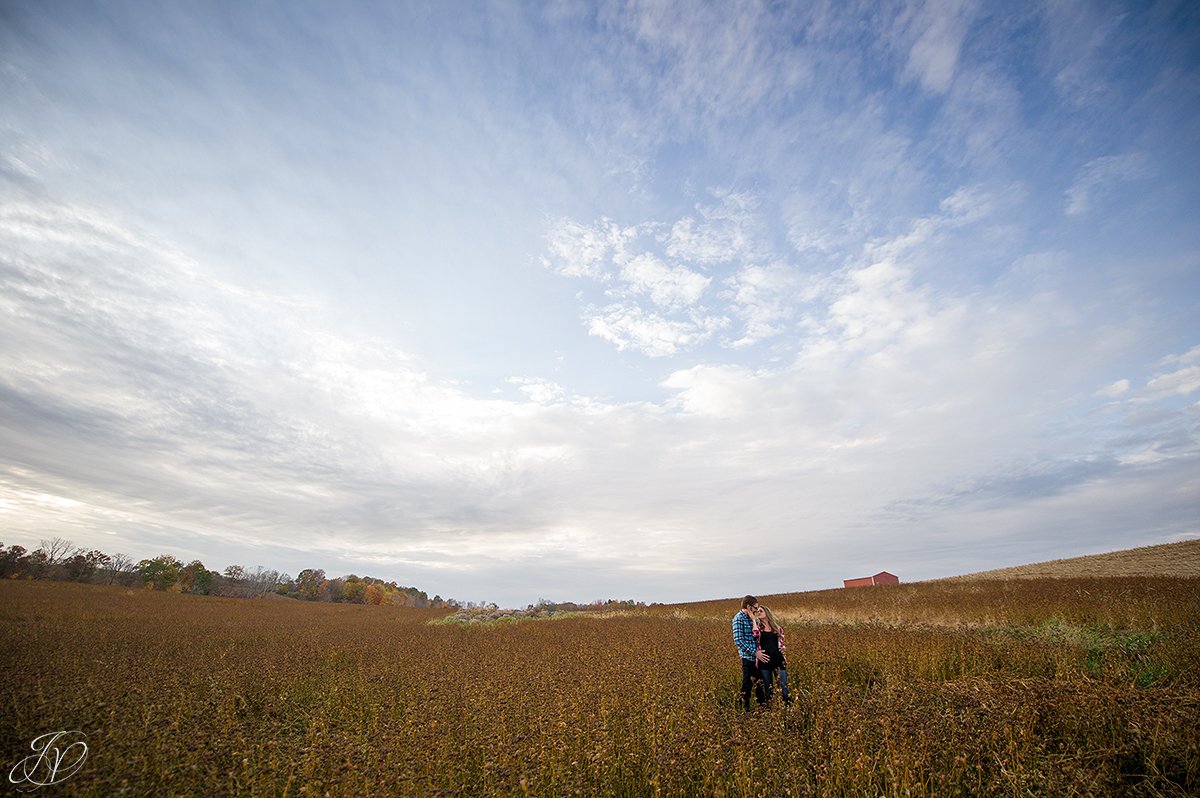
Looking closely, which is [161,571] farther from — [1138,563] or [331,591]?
[1138,563]

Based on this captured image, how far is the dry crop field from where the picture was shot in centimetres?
364

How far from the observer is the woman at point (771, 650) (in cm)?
702

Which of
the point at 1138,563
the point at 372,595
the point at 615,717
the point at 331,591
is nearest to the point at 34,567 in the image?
the point at 331,591

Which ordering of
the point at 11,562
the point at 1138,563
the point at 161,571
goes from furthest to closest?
the point at 161,571, the point at 11,562, the point at 1138,563

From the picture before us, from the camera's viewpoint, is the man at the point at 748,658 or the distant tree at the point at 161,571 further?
the distant tree at the point at 161,571

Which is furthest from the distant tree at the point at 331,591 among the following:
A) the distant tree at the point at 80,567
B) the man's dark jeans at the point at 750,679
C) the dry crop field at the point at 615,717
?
the man's dark jeans at the point at 750,679

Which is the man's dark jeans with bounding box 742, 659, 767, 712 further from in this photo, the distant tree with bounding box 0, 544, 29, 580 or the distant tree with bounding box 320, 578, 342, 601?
the distant tree with bounding box 320, 578, 342, 601

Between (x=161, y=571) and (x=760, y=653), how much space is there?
86707mm

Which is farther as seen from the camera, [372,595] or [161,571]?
[372,595]

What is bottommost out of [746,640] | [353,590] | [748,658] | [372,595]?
[372,595]

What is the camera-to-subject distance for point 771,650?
23.0 ft

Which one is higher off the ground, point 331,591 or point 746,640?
point 746,640

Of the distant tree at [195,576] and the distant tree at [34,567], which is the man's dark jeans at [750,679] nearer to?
the distant tree at [34,567]

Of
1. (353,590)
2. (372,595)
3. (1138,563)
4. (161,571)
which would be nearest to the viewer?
(1138,563)
